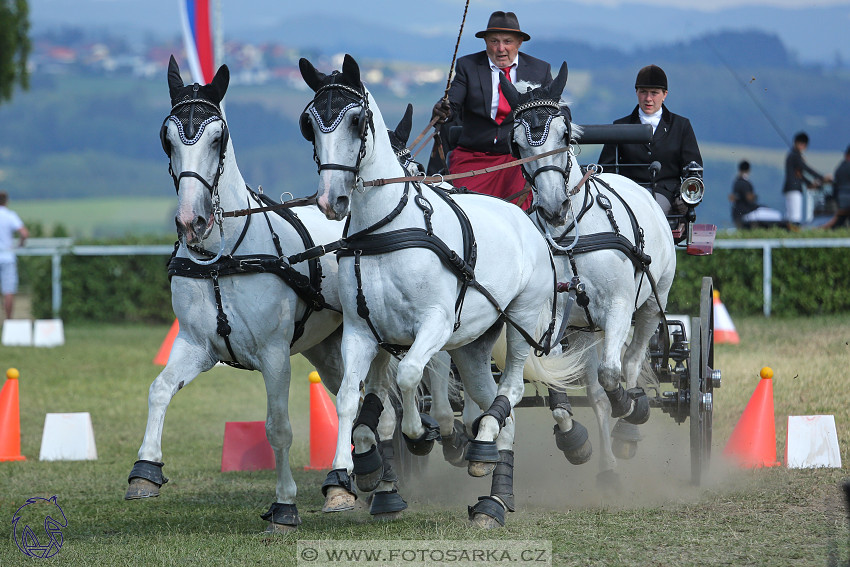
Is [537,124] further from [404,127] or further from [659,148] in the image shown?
[659,148]

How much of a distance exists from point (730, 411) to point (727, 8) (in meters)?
97.3

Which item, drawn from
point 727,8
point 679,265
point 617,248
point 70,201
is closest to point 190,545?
point 617,248

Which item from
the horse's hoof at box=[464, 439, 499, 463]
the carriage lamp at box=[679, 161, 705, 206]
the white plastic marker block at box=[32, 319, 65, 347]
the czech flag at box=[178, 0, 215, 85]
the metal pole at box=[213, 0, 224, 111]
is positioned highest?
the metal pole at box=[213, 0, 224, 111]

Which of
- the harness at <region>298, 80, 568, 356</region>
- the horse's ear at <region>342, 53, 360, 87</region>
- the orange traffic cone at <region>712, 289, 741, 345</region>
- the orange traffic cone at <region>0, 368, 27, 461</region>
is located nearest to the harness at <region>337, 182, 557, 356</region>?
the harness at <region>298, 80, 568, 356</region>

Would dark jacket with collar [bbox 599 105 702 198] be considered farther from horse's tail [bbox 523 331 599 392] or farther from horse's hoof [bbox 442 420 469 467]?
horse's hoof [bbox 442 420 469 467]

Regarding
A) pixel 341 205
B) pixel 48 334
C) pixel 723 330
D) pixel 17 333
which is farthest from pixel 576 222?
pixel 17 333

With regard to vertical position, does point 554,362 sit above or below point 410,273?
below

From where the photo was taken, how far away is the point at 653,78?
24.9ft

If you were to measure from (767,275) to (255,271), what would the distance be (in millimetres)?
11193

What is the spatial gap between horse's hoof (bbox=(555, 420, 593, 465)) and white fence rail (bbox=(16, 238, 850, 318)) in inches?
357

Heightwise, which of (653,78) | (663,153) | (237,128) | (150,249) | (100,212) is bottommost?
(663,153)

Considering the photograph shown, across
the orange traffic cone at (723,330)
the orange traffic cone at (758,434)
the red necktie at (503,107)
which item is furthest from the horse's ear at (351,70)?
the orange traffic cone at (723,330)

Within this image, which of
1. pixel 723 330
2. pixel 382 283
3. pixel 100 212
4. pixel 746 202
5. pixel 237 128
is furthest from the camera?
pixel 237 128

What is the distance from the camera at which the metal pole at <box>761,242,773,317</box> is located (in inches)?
586
